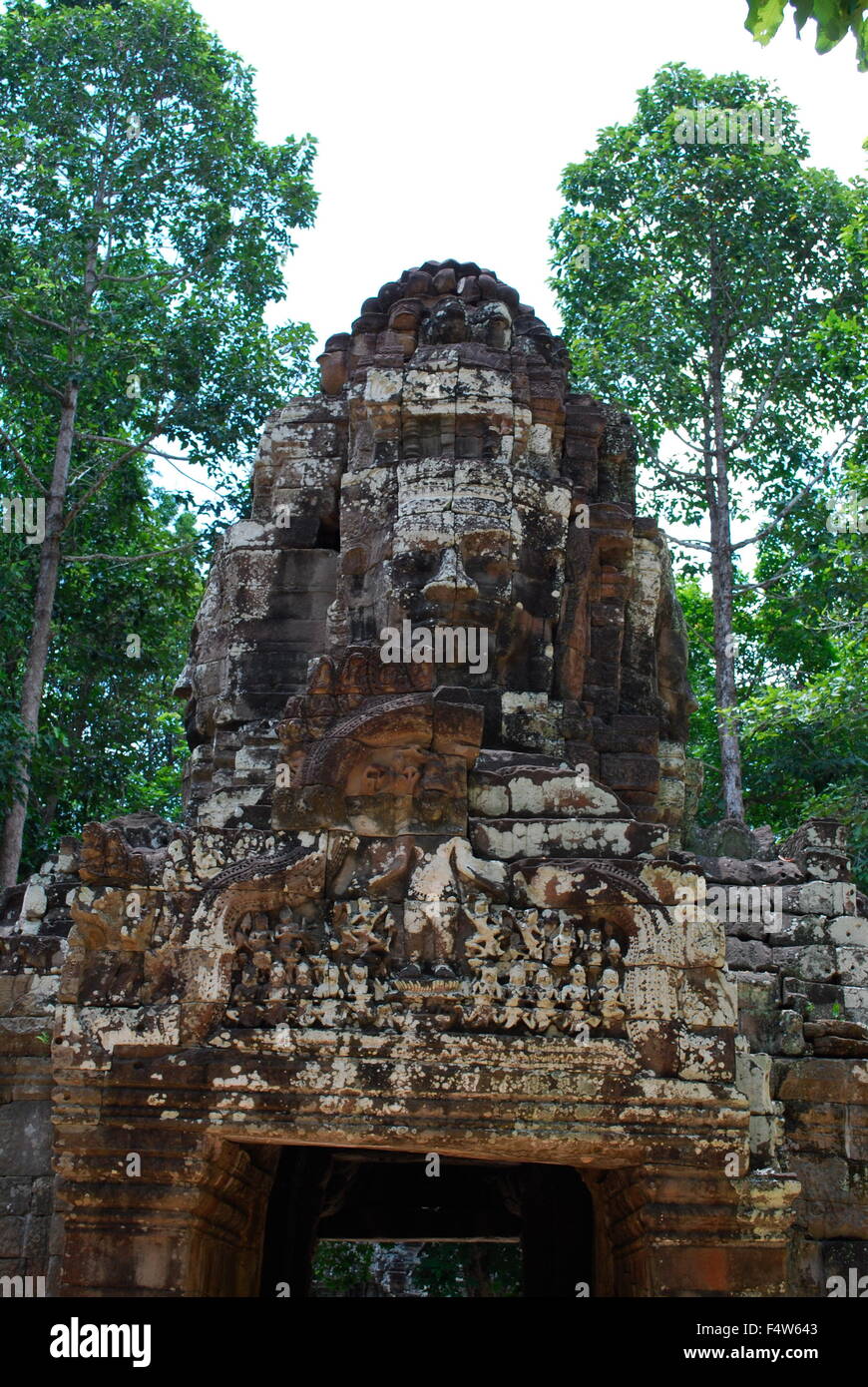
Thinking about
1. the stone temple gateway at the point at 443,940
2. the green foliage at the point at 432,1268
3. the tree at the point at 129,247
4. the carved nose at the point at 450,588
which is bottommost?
the green foliage at the point at 432,1268

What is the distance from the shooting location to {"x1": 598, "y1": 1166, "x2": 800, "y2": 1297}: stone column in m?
6.43

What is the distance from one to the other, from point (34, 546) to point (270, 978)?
43.4 ft

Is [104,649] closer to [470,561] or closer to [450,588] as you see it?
[470,561]

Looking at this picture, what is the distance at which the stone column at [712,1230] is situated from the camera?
6434 millimetres

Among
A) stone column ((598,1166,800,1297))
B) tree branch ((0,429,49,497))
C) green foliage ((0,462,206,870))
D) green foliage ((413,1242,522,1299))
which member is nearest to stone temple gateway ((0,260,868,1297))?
stone column ((598,1166,800,1297))

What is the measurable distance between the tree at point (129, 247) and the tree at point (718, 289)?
5.11m

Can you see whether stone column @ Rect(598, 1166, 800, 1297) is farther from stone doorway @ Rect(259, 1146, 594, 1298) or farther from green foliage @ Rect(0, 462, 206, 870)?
green foliage @ Rect(0, 462, 206, 870)

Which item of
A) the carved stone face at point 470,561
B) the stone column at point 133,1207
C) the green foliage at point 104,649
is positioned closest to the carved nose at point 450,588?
the carved stone face at point 470,561

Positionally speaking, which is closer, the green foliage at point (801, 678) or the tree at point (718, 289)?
the green foliage at point (801, 678)

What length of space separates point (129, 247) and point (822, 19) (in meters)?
17.5

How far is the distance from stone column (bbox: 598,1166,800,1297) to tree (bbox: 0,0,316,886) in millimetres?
13804

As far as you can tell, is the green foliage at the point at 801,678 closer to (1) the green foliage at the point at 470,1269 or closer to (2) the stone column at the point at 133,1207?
(1) the green foliage at the point at 470,1269
